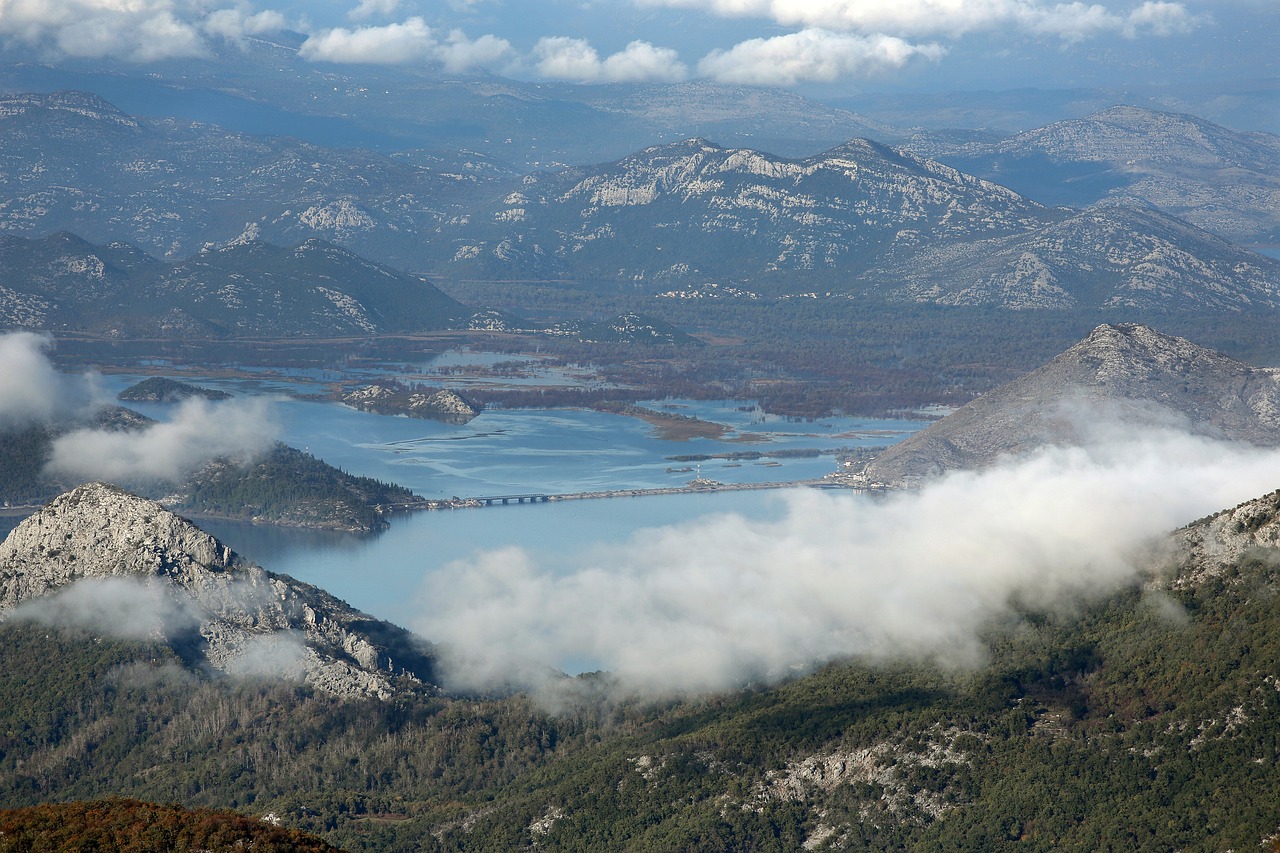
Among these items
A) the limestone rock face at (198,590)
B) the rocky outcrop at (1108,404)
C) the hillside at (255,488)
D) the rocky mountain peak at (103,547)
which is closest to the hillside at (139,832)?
the limestone rock face at (198,590)

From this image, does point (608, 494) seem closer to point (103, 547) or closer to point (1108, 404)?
point (1108, 404)

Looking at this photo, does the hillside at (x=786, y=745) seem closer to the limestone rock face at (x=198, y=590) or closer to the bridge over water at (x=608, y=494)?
the limestone rock face at (x=198, y=590)

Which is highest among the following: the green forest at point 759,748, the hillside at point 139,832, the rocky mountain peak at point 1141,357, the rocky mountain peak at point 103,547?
the rocky mountain peak at point 1141,357

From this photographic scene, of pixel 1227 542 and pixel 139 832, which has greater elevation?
pixel 1227 542

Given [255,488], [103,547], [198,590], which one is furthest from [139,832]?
[255,488]

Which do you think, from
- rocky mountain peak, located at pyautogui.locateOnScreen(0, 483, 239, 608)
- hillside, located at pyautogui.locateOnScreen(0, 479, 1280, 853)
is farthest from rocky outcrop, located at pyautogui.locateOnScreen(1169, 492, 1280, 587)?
rocky mountain peak, located at pyautogui.locateOnScreen(0, 483, 239, 608)

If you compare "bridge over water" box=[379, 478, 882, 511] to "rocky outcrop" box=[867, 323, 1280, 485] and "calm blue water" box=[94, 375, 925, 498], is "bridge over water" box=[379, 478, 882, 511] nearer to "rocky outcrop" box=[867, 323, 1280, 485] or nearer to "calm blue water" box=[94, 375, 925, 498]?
"calm blue water" box=[94, 375, 925, 498]
